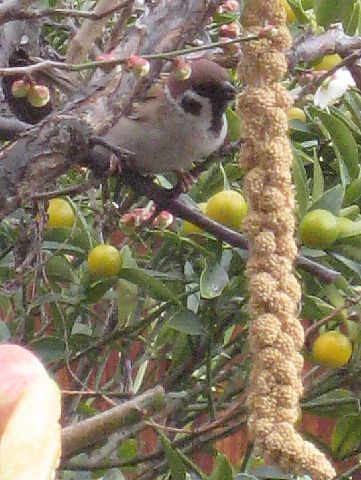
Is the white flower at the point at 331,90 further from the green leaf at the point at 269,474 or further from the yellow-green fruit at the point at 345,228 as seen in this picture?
the green leaf at the point at 269,474

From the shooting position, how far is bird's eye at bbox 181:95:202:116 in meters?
1.36

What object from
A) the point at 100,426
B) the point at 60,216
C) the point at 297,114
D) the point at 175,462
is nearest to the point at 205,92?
the point at 297,114

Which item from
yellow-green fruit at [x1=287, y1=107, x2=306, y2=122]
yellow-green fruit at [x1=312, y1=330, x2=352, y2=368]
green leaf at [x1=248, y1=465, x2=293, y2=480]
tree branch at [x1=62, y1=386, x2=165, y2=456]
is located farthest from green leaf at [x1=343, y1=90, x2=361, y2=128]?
tree branch at [x1=62, y1=386, x2=165, y2=456]

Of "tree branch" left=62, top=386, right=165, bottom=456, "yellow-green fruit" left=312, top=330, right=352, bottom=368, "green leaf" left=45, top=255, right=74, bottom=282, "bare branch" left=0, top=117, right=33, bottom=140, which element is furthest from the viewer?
"green leaf" left=45, top=255, right=74, bottom=282

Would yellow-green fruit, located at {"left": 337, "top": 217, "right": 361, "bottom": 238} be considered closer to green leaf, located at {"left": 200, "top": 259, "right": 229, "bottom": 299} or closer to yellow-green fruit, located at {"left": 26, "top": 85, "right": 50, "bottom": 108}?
green leaf, located at {"left": 200, "top": 259, "right": 229, "bottom": 299}

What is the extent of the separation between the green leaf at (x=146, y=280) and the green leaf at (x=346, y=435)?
9.9 inches

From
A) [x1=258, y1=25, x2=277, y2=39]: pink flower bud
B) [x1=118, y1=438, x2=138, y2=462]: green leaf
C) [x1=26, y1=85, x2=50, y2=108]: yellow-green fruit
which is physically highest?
[x1=258, y1=25, x2=277, y2=39]: pink flower bud

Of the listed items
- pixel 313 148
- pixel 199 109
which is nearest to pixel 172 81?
pixel 199 109

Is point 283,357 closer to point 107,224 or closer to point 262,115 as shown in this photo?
point 262,115

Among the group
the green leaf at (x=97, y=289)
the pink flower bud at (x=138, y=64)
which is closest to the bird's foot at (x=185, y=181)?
the green leaf at (x=97, y=289)

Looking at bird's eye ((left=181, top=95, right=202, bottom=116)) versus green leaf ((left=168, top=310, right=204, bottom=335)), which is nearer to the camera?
green leaf ((left=168, top=310, right=204, bottom=335))

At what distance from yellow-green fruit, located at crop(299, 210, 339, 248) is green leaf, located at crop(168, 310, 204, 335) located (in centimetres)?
17

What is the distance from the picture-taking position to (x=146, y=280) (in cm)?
92

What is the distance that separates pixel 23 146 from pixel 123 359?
1.90 ft
